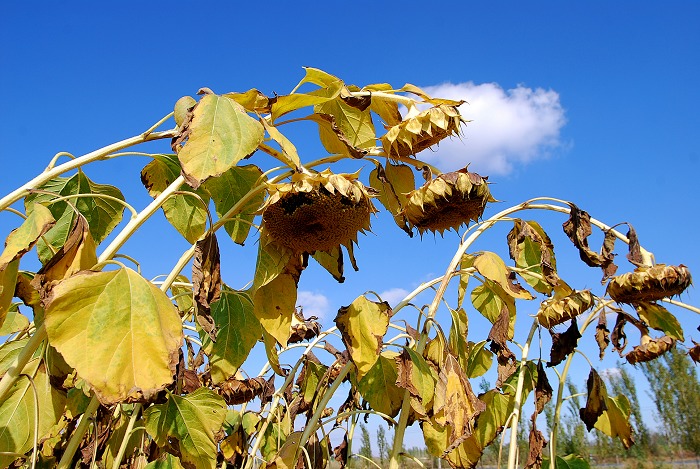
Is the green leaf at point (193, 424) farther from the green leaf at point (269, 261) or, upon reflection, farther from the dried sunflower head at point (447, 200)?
the dried sunflower head at point (447, 200)

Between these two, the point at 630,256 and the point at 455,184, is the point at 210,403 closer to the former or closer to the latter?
the point at 455,184

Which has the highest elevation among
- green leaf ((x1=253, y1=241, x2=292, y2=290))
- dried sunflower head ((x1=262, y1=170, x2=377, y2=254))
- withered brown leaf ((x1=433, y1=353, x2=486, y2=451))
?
dried sunflower head ((x1=262, y1=170, x2=377, y2=254))

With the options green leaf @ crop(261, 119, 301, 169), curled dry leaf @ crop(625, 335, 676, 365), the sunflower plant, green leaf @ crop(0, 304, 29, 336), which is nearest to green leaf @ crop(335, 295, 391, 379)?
the sunflower plant

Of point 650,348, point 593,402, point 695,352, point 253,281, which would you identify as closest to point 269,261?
point 253,281

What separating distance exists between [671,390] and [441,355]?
17.4 metres

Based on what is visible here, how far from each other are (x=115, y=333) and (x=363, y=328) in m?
0.60

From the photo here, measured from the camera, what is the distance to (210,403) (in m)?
1.46

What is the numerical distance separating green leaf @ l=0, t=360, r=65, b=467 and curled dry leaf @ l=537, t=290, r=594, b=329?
1498mm

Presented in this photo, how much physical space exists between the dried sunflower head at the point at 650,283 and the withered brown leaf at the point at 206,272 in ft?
4.92

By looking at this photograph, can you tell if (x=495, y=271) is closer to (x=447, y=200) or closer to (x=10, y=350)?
(x=447, y=200)

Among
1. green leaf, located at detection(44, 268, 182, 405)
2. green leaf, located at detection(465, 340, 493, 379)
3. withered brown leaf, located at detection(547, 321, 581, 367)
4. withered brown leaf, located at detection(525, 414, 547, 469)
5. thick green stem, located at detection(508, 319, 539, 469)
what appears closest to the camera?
green leaf, located at detection(44, 268, 182, 405)

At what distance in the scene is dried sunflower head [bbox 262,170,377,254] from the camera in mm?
1141

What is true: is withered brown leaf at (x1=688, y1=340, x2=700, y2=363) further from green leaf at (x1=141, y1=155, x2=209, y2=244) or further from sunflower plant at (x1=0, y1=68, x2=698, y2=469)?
green leaf at (x1=141, y1=155, x2=209, y2=244)

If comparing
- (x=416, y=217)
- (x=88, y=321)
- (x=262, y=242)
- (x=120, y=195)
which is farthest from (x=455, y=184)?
(x=120, y=195)
